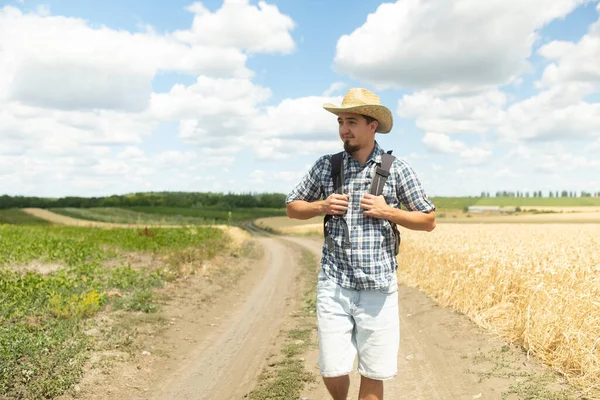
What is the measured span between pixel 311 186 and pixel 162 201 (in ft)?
355

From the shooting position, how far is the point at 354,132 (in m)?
4.62

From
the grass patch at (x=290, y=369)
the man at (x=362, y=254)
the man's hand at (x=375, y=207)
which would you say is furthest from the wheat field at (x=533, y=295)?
the man's hand at (x=375, y=207)

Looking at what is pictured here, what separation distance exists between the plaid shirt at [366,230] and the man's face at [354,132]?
13 centimetres

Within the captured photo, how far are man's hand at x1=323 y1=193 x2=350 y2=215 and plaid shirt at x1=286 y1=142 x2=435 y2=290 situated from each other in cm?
13

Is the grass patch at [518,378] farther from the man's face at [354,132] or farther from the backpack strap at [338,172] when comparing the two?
the man's face at [354,132]

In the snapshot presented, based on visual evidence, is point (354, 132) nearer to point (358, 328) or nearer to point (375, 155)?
point (375, 155)

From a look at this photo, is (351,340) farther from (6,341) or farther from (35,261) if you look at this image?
(35,261)

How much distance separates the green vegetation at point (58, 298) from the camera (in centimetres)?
767

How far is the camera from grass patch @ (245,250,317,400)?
711 cm

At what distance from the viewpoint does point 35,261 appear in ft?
61.8

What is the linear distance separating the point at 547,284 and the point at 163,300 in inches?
376

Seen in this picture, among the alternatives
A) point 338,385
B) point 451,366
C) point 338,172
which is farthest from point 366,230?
point 451,366

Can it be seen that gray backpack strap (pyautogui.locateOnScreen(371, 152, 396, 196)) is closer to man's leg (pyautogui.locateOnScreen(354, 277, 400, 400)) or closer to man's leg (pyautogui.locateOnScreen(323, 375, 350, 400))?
man's leg (pyautogui.locateOnScreen(354, 277, 400, 400))

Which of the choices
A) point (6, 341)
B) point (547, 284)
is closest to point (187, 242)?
point (6, 341)
